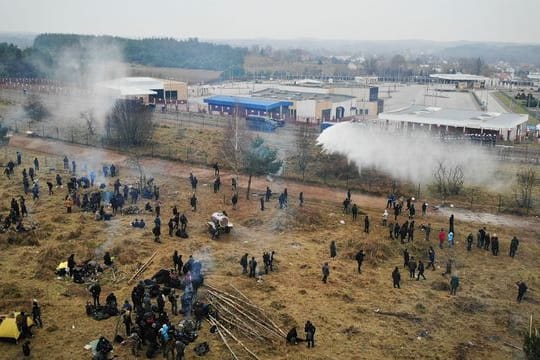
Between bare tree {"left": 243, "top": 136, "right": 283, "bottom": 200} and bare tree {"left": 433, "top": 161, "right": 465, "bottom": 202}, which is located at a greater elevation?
bare tree {"left": 243, "top": 136, "right": 283, "bottom": 200}

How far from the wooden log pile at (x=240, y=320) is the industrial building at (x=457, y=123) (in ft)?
117

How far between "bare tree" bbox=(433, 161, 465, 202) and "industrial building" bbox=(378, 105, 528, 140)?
1503cm

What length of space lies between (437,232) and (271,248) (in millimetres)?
8409

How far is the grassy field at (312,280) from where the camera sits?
15.2m

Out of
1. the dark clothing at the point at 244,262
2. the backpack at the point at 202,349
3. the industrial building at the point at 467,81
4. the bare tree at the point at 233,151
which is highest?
the industrial building at the point at 467,81

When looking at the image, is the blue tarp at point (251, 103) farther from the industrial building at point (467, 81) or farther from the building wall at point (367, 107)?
the industrial building at point (467, 81)

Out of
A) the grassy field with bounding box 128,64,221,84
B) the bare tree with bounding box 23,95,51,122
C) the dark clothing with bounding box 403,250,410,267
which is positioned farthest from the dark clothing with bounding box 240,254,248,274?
the grassy field with bounding box 128,64,221,84

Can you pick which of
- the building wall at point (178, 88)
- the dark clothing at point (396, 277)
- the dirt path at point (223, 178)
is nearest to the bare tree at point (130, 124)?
the dirt path at point (223, 178)

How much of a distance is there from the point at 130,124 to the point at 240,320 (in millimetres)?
28740

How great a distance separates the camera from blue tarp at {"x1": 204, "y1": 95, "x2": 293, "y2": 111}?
184ft

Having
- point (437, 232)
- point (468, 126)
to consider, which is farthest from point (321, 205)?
point (468, 126)

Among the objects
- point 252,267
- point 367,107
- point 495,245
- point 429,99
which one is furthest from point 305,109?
point 252,267

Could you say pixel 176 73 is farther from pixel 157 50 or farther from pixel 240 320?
pixel 240 320

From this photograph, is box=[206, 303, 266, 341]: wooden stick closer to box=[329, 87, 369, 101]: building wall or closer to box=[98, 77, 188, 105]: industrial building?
box=[98, 77, 188, 105]: industrial building
